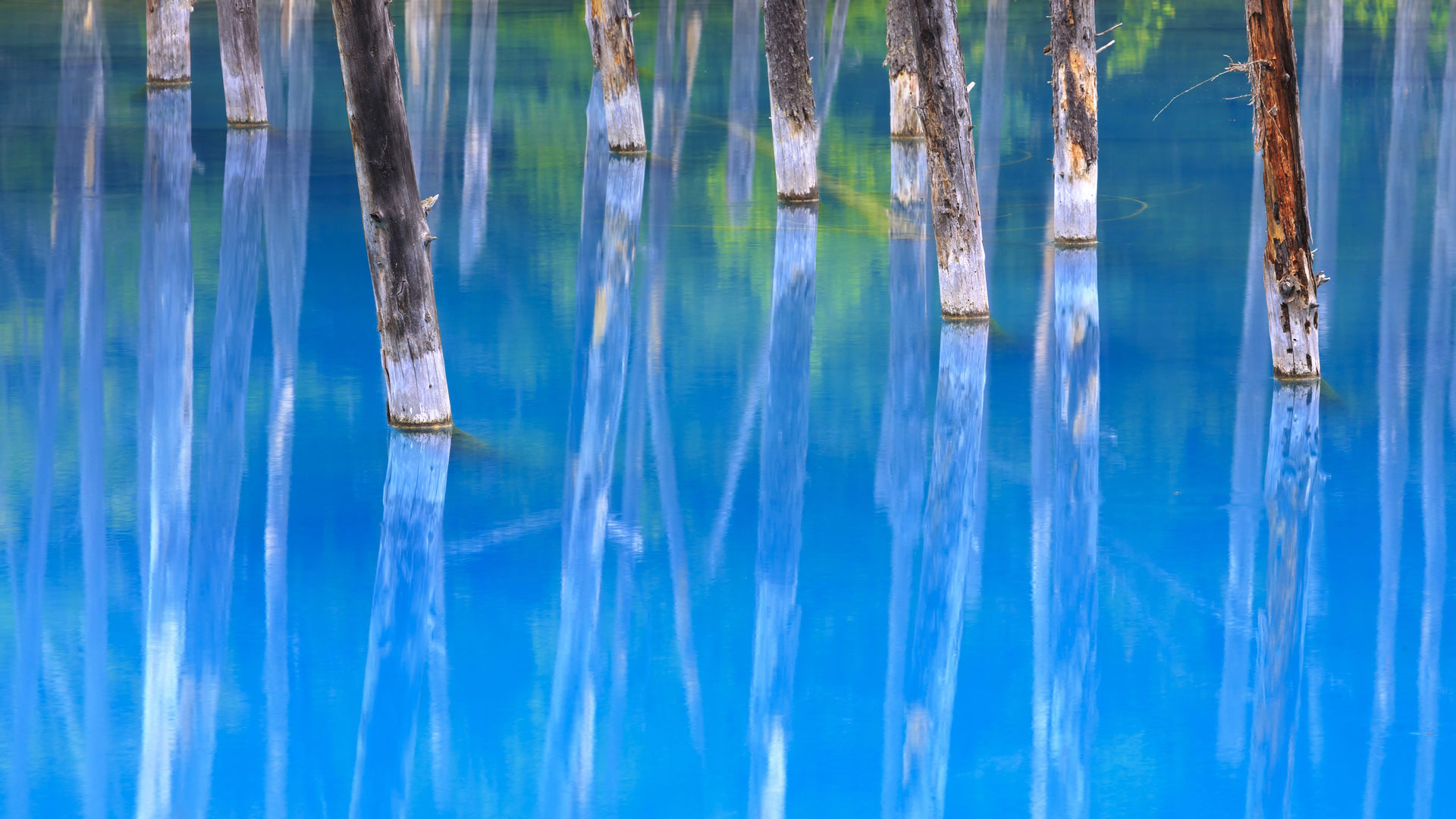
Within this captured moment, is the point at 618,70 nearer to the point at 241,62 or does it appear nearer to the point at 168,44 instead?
the point at 241,62

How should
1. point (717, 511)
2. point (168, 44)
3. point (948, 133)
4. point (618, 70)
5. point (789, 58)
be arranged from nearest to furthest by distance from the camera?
point (717, 511) < point (948, 133) < point (789, 58) < point (618, 70) < point (168, 44)

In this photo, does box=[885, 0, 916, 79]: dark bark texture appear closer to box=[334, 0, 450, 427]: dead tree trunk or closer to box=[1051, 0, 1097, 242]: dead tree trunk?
box=[1051, 0, 1097, 242]: dead tree trunk

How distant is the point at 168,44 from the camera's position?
20.1 meters

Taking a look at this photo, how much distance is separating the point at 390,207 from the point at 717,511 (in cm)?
212

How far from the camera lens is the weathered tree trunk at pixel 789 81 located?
13.2m

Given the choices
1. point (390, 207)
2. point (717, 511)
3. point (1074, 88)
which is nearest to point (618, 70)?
point (1074, 88)

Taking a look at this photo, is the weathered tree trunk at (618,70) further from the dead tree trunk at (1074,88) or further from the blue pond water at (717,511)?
the dead tree trunk at (1074,88)

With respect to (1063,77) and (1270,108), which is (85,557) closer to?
(1270,108)

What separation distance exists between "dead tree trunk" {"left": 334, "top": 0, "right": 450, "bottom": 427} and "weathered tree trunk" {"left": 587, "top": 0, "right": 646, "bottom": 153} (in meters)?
7.69

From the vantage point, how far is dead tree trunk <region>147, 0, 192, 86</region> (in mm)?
19172

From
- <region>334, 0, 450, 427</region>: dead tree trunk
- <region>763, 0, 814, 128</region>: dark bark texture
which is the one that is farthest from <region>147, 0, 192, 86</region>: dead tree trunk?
<region>334, 0, 450, 427</region>: dead tree trunk

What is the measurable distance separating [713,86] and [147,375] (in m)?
14.8

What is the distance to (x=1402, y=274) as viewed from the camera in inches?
464

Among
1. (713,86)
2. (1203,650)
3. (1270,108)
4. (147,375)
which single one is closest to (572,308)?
(147,375)
